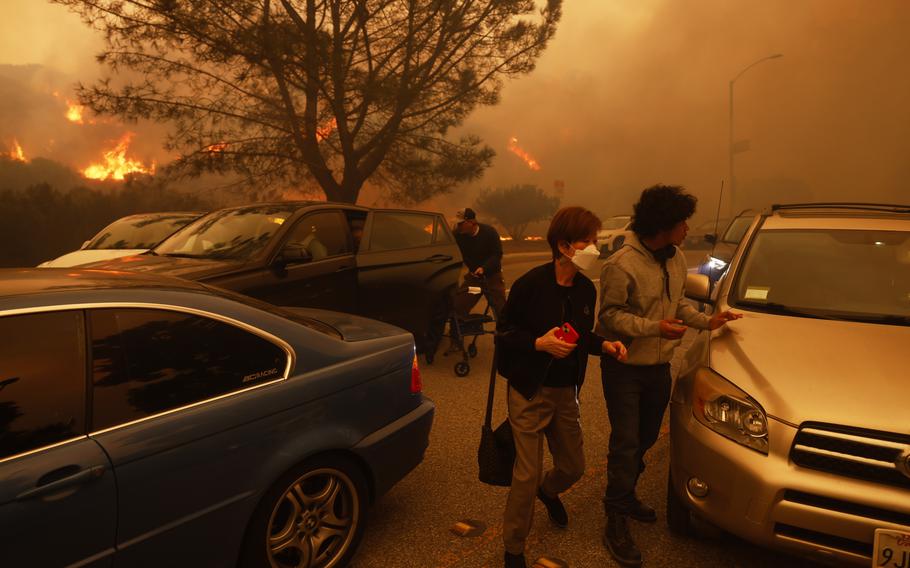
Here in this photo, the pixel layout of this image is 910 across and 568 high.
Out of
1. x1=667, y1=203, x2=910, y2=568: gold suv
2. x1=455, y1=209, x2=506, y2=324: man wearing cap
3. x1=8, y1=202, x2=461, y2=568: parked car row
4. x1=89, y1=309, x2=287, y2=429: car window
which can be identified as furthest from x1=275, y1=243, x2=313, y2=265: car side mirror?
x1=667, y1=203, x2=910, y2=568: gold suv

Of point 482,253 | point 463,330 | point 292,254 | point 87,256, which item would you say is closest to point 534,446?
point 292,254

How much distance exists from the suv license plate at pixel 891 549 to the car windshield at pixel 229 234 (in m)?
4.41

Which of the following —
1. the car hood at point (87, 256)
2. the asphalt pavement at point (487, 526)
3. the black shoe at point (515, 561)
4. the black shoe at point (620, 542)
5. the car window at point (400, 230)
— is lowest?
the asphalt pavement at point (487, 526)

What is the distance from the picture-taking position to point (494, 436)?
261 cm

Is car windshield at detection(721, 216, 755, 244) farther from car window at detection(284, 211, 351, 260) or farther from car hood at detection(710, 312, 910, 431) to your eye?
car hood at detection(710, 312, 910, 431)

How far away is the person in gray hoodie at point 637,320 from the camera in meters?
2.64

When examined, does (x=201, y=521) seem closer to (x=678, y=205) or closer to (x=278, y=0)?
(x=678, y=205)

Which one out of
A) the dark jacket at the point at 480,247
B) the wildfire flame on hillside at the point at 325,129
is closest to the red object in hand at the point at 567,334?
the dark jacket at the point at 480,247

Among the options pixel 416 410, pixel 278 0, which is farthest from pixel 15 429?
pixel 278 0

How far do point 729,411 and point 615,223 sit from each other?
20.0 metres

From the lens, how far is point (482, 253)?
22.8 feet

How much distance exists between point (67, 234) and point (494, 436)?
783 inches

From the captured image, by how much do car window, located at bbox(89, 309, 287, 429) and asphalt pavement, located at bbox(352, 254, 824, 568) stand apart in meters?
1.14

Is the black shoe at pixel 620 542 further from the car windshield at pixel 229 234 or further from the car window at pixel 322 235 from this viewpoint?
the car windshield at pixel 229 234
